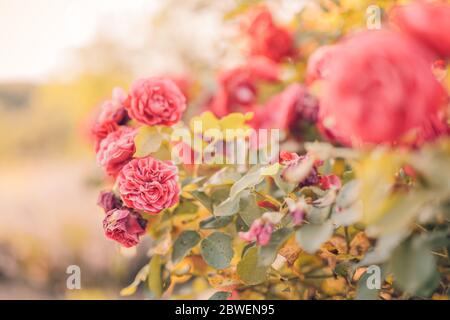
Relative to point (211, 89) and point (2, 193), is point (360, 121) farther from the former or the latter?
point (2, 193)

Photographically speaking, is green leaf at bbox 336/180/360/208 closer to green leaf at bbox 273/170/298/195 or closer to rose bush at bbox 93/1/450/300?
rose bush at bbox 93/1/450/300

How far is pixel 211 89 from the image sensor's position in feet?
5.22

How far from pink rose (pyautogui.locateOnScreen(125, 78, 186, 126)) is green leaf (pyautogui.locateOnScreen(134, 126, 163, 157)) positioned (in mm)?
14

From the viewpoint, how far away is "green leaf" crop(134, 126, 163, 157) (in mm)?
863

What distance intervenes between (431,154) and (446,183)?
3 centimetres

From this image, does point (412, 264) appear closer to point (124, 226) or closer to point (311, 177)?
point (311, 177)

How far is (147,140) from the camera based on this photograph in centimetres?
88

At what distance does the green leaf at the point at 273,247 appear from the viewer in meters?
0.72

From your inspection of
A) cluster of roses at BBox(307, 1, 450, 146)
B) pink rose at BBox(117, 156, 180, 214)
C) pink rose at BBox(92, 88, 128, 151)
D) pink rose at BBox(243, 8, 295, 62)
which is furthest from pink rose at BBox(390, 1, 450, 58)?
pink rose at BBox(243, 8, 295, 62)

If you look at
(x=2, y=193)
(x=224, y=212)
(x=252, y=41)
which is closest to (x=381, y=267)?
(x=224, y=212)

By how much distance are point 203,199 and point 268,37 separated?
2.32 ft

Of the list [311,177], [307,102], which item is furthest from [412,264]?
[307,102]

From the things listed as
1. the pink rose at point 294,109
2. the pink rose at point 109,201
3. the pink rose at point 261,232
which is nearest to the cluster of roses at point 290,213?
the pink rose at point 261,232

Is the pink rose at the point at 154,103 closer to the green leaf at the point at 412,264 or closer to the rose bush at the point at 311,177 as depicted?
the rose bush at the point at 311,177
